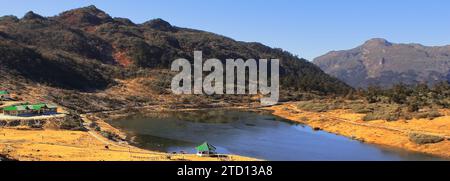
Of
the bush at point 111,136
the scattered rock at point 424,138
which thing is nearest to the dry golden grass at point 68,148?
the bush at point 111,136

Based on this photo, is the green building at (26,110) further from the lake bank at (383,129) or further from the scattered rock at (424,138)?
the scattered rock at (424,138)

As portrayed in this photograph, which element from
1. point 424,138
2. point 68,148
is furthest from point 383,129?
point 68,148

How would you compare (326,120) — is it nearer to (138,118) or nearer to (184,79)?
(138,118)

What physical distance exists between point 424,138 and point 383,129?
12709 millimetres

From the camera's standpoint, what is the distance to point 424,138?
70.8 m

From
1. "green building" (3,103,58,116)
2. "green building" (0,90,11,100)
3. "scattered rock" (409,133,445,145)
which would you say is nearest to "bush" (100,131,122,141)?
"green building" (3,103,58,116)

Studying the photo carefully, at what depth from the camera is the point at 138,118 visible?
102438 millimetres

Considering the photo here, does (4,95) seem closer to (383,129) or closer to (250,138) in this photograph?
(250,138)

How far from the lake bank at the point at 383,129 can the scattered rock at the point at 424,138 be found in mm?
567

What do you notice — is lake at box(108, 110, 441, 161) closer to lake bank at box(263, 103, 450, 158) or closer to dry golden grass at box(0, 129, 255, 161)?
lake bank at box(263, 103, 450, 158)

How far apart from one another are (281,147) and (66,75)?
99229 mm

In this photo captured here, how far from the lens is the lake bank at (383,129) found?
69188mm
